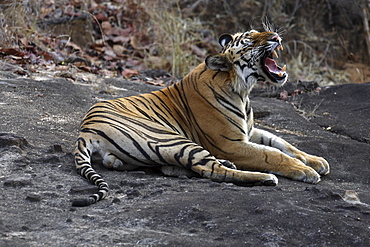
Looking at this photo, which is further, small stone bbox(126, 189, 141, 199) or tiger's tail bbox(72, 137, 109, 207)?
small stone bbox(126, 189, 141, 199)

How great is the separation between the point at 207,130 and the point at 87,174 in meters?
1.17

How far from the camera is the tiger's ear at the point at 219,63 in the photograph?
4250 millimetres

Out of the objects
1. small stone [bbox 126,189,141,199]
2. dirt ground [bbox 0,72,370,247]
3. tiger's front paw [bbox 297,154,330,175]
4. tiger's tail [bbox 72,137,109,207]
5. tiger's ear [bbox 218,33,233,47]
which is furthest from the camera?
tiger's ear [bbox 218,33,233,47]

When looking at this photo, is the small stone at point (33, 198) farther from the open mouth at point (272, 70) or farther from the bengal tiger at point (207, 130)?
the open mouth at point (272, 70)

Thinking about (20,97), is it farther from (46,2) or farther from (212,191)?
(46,2)

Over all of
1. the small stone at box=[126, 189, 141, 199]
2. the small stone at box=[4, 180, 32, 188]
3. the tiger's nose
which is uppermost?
the tiger's nose

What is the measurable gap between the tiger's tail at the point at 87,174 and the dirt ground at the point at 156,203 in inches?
2.2

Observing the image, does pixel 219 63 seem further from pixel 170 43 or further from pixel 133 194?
pixel 170 43

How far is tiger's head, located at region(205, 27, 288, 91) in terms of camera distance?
4270 millimetres

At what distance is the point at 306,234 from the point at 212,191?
81cm

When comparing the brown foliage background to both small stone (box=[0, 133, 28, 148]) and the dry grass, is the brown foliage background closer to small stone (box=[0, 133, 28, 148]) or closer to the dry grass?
the dry grass

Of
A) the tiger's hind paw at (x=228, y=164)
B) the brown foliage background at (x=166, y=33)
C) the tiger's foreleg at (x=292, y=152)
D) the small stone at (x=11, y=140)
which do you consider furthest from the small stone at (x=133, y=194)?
the brown foliage background at (x=166, y=33)

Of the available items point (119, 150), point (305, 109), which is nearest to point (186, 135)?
point (119, 150)

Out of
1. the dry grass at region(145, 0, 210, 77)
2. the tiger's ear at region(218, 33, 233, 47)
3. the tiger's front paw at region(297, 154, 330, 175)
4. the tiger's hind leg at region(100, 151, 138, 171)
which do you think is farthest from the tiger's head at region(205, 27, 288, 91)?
the dry grass at region(145, 0, 210, 77)
